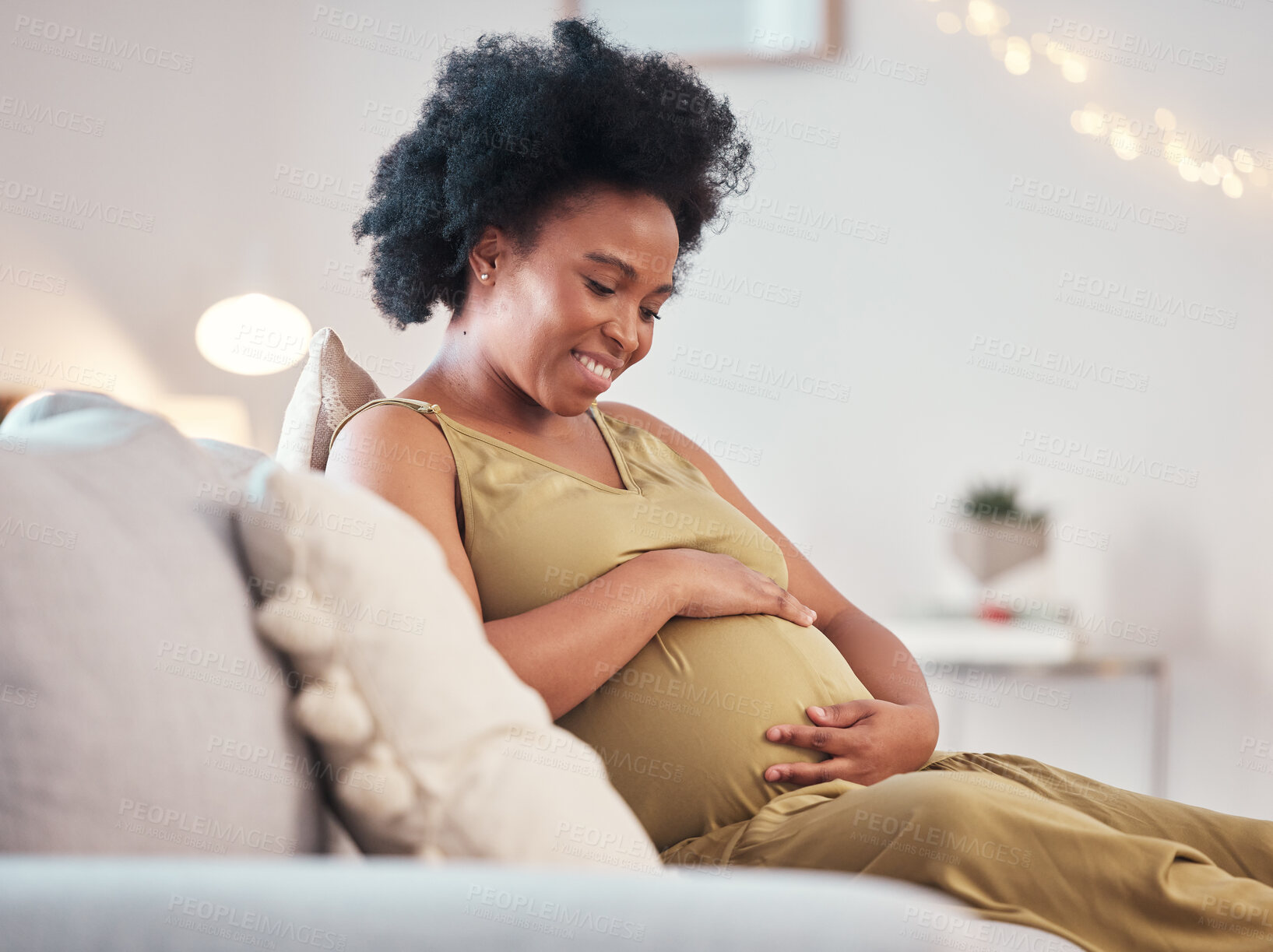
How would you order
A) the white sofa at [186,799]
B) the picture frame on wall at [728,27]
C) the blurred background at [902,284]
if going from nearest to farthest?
1. the white sofa at [186,799]
2. the blurred background at [902,284]
3. the picture frame on wall at [728,27]

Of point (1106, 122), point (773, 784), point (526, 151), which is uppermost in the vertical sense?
point (1106, 122)

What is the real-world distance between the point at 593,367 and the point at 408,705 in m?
0.69

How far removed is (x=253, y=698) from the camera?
1.98ft

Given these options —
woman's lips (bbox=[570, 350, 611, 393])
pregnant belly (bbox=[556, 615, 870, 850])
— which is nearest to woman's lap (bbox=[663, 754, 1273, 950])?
pregnant belly (bbox=[556, 615, 870, 850])

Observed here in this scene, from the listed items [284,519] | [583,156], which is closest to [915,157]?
[583,156]

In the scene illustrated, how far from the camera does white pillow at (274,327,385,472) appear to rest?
1221 mm

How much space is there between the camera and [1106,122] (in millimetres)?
3084

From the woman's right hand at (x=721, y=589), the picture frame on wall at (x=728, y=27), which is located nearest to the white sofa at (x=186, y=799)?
the woman's right hand at (x=721, y=589)

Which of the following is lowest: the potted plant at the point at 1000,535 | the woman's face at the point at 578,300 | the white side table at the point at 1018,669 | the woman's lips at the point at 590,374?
the white side table at the point at 1018,669

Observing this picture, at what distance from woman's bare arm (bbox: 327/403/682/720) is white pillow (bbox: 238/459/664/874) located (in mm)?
286

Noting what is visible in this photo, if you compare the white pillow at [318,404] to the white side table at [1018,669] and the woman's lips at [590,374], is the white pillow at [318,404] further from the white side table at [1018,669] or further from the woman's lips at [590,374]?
the white side table at [1018,669]

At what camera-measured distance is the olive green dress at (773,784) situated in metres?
0.75

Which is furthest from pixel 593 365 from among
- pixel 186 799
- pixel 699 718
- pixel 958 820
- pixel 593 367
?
pixel 186 799

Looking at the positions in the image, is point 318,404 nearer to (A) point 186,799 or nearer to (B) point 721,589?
(B) point 721,589
